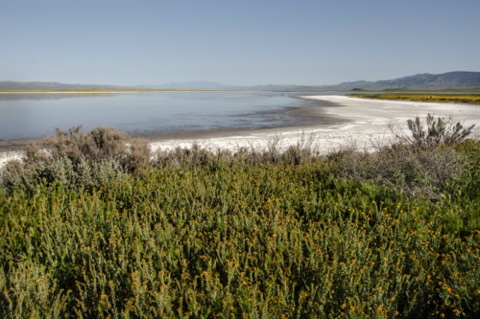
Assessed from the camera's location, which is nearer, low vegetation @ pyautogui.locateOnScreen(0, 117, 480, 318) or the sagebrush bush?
low vegetation @ pyautogui.locateOnScreen(0, 117, 480, 318)

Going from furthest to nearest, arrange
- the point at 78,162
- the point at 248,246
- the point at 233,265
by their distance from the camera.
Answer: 1. the point at 78,162
2. the point at 248,246
3. the point at 233,265

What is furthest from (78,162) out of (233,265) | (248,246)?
(233,265)

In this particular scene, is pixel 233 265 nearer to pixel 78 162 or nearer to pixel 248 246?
pixel 248 246

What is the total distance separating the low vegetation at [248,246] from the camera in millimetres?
3219

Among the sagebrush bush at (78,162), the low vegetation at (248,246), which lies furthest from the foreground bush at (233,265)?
the sagebrush bush at (78,162)

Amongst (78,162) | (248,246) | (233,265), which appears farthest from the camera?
(78,162)

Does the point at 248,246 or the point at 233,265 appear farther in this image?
the point at 248,246

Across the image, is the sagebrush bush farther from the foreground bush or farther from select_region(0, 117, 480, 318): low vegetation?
the foreground bush

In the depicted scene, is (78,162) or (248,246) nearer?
(248,246)

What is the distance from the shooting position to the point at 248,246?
4.45 metres

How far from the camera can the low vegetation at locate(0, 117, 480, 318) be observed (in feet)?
10.6

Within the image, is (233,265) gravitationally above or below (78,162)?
below

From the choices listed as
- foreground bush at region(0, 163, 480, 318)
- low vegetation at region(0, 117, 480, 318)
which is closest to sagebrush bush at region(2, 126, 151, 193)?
low vegetation at region(0, 117, 480, 318)

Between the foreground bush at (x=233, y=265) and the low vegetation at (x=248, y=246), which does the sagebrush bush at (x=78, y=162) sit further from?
the foreground bush at (x=233, y=265)
